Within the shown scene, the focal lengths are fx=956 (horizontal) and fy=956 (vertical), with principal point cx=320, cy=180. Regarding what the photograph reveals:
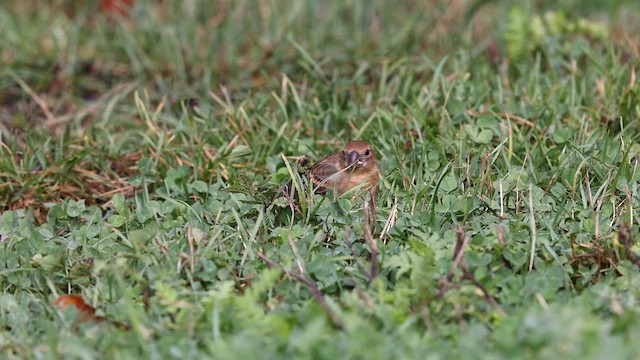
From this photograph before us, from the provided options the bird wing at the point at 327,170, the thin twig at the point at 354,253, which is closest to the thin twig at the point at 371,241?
the thin twig at the point at 354,253

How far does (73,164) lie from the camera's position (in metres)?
5.05

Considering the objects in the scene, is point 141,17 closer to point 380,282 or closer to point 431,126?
point 431,126

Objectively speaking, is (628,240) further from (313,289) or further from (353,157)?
(353,157)

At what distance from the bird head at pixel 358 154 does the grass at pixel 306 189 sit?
12cm

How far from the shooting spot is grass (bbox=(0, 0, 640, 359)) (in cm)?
333

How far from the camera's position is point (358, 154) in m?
4.69

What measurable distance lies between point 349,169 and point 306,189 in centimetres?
34

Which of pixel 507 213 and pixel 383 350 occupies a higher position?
pixel 383 350

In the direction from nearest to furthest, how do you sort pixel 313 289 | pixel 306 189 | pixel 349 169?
pixel 313 289 < pixel 306 189 < pixel 349 169

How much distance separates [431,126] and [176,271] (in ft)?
6.33

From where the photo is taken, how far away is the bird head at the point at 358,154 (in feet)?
15.2

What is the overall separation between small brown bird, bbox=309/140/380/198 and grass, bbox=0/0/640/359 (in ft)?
0.33

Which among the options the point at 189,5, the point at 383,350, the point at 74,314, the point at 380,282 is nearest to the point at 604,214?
the point at 380,282

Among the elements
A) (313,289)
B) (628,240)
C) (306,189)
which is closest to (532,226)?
(628,240)
